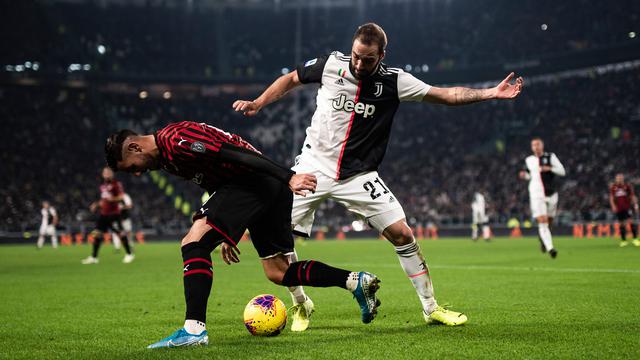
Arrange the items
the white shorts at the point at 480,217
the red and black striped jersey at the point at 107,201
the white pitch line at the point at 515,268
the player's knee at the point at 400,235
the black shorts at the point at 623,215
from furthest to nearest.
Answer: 1. the white shorts at the point at 480,217
2. the black shorts at the point at 623,215
3. the red and black striped jersey at the point at 107,201
4. the white pitch line at the point at 515,268
5. the player's knee at the point at 400,235

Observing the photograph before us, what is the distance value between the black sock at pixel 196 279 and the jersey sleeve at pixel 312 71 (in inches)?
85.0

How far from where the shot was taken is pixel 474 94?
6320 mm

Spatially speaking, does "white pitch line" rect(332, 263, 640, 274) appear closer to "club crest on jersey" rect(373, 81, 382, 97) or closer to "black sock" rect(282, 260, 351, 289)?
"club crest on jersey" rect(373, 81, 382, 97)

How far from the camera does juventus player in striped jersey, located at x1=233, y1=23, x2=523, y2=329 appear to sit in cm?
668

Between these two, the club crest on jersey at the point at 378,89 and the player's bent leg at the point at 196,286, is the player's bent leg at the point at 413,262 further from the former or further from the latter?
Result: the player's bent leg at the point at 196,286

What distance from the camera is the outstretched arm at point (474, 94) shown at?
619 cm

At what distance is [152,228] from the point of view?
42.6 m

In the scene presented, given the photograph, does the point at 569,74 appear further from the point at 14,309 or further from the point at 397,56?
the point at 14,309

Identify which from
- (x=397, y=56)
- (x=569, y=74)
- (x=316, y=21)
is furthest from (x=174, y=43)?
(x=569, y=74)

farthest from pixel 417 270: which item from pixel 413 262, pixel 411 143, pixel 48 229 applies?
pixel 411 143

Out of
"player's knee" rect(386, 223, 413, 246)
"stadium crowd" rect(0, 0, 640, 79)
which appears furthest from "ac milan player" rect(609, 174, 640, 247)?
"stadium crowd" rect(0, 0, 640, 79)

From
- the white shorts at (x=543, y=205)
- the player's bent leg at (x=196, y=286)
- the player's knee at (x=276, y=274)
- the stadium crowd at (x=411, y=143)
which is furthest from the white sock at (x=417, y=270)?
the stadium crowd at (x=411, y=143)

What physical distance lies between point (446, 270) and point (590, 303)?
Answer: 614 cm

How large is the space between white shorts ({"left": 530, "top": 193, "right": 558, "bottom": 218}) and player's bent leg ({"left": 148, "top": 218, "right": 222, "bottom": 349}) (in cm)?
1225
